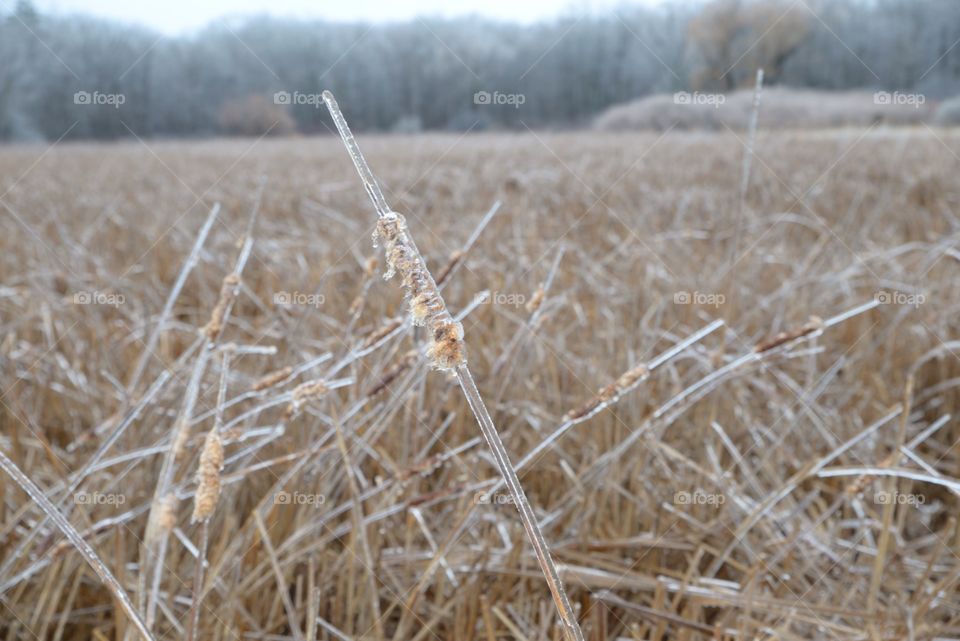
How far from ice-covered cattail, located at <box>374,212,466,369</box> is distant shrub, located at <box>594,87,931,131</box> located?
20.2 ft

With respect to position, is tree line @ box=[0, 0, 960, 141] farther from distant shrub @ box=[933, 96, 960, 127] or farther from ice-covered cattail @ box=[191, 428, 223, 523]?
ice-covered cattail @ box=[191, 428, 223, 523]

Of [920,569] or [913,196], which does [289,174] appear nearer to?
[913,196]

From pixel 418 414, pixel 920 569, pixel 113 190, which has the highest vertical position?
pixel 113 190

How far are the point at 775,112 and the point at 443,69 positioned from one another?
3872mm

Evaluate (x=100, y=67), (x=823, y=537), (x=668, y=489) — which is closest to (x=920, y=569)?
(x=823, y=537)

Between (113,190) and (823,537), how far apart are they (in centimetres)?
350

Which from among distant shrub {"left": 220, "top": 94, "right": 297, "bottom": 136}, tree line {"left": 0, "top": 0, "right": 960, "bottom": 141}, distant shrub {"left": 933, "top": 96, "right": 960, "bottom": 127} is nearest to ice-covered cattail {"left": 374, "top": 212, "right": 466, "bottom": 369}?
tree line {"left": 0, "top": 0, "right": 960, "bottom": 141}

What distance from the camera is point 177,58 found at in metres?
9.45

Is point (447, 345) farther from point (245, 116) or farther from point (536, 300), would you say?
point (245, 116)

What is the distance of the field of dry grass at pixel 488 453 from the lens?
59 centimetres

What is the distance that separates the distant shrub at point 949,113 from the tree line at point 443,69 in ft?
1.69

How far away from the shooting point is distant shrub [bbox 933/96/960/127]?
689 cm

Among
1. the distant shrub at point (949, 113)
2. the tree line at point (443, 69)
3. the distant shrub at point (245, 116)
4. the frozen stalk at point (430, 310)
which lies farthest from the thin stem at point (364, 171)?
the distant shrub at point (245, 116)

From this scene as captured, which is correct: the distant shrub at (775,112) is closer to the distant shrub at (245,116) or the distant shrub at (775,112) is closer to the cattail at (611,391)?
the distant shrub at (245,116)
